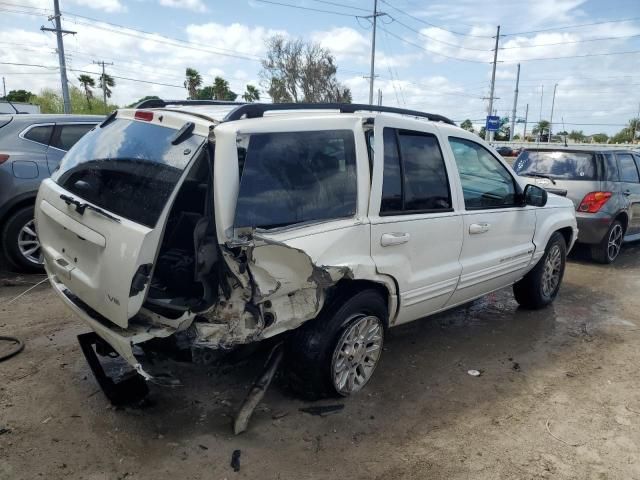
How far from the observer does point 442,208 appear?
3.80 metres

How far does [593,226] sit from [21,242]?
7394 mm

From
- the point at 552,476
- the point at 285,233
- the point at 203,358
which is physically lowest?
the point at 552,476

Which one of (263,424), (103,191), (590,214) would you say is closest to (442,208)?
(263,424)

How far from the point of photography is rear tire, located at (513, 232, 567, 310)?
5.23 m

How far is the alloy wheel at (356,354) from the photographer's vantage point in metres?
3.28

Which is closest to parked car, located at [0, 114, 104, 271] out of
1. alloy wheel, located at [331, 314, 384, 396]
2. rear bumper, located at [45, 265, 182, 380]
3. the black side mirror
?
rear bumper, located at [45, 265, 182, 380]

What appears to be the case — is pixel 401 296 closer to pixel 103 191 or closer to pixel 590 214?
pixel 103 191

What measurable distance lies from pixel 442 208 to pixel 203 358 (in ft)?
6.74

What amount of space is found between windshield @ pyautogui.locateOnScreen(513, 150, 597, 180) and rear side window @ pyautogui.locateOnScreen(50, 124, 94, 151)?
6322 mm

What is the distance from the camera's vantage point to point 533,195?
15.2ft

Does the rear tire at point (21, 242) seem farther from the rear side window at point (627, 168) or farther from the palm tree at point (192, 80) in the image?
the palm tree at point (192, 80)

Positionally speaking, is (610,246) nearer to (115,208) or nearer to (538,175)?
(538,175)

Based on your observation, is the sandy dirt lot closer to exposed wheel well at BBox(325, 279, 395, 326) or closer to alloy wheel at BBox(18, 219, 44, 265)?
exposed wheel well at BBox(325, 279, 395, 326)

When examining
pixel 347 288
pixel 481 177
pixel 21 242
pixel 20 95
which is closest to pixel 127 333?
pixel 347 288
